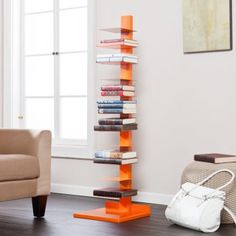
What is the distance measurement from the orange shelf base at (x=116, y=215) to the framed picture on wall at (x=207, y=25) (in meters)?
1.32

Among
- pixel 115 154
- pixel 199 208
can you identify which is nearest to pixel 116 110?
pixel 115 154

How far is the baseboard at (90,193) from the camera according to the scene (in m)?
4.79

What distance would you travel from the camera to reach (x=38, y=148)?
166 inches

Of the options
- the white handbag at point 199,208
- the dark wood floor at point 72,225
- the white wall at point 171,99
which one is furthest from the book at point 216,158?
the dark wood floor at point 72,225

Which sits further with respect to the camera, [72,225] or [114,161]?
[114,161]

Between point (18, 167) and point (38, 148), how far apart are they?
244mm

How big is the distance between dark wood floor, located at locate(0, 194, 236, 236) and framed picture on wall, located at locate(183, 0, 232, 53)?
4.39 ft

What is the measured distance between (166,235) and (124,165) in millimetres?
922

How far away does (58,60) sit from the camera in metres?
5.64

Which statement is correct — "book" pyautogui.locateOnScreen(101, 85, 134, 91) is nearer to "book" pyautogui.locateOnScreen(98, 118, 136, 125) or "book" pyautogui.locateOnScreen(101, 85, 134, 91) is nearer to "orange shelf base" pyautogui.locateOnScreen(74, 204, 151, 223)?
"book" pyautogui.locateOnScreen(98, 118, 136, 125)

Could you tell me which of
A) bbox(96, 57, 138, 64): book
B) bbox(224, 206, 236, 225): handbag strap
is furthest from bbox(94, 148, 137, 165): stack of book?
bbox(224, 206, 236, 225): handbag strap

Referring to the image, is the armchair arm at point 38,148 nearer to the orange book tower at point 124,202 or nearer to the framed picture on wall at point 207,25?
the orange book tower at point 124,202

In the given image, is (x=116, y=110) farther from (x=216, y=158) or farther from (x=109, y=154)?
(x=216, y=158)

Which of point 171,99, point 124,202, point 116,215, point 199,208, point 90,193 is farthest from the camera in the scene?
point 90,193
